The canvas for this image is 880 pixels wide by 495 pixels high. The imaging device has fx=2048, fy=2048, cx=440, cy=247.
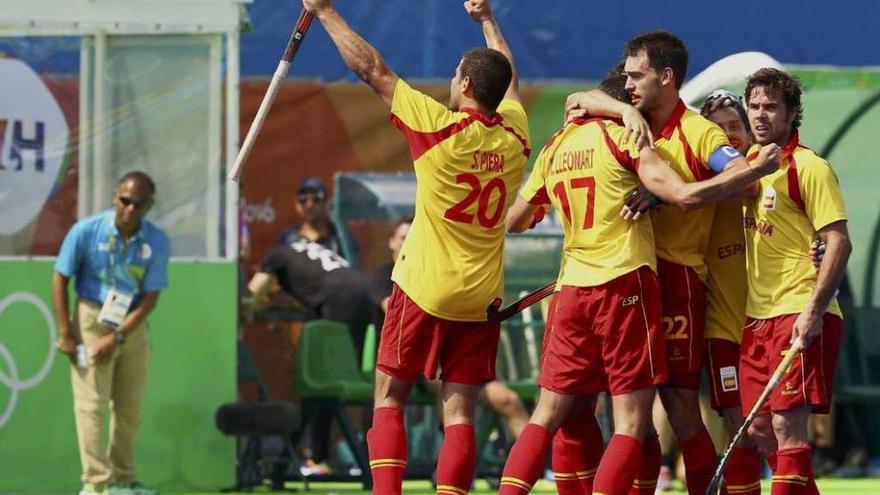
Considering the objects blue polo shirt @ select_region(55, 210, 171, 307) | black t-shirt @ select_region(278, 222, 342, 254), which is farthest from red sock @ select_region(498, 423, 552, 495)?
black t-shirt @ select_region(278, 222, 342, 254)

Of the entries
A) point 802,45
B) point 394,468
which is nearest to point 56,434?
point 394,468

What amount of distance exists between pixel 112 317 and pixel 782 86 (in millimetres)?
5531

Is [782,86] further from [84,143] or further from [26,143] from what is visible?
[26,143]

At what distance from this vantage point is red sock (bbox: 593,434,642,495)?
8773mm

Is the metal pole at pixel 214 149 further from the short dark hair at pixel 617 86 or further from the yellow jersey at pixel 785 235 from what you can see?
the yellow jersey at pixel 785 235

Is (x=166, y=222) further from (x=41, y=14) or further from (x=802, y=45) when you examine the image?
(x=802, y=45)

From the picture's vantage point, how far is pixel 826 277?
8.69m

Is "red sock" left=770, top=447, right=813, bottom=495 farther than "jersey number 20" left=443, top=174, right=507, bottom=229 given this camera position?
No

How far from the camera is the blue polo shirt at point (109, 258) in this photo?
1302 cm

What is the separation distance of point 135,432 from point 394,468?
13.9 feet

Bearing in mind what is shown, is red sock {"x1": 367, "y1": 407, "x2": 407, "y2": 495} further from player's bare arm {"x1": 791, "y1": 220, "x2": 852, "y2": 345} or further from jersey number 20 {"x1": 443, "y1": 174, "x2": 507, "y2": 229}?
player's bare arm {"x1": 791, "y1": 220, "x2": 852, "y2": 345}

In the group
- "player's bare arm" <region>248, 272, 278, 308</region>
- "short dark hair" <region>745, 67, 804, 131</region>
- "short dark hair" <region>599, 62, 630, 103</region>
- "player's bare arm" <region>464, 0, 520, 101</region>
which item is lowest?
"player's bare arm" <region>248, 272, 278, 308</region>

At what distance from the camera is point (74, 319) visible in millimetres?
13242

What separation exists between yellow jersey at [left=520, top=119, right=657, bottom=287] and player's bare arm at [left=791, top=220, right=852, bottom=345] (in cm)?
69
